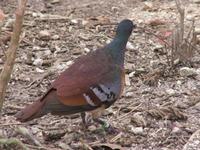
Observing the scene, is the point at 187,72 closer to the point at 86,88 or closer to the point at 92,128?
the point at 92,128

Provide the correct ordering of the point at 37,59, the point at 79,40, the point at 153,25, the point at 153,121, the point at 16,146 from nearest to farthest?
the point at 16,146, the point at 153,121, the point at 37,59, the point at 79,40, the point at 153,25

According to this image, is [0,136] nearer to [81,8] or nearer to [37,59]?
[37,59]

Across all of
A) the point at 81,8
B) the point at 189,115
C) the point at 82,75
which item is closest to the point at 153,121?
the point at 189,115

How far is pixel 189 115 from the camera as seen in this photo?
4.40 m

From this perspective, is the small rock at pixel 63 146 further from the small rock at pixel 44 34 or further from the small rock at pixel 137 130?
the small rock at pixel 44 34

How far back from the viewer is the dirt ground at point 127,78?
13.4 feet

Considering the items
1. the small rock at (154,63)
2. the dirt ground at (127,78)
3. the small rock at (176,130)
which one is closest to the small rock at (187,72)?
the dirt ground at (127,78)

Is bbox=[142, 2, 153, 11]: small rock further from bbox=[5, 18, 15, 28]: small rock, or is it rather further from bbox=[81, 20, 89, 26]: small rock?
bbox=[5, 18, 15, 28]: small rock

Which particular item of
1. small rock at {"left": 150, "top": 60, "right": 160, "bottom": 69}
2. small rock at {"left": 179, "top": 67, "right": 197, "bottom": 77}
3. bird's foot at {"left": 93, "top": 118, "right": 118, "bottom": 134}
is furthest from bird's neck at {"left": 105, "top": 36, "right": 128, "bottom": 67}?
small rock at {"left": 150, "top": 60, "right": 160, "bottom": 69}

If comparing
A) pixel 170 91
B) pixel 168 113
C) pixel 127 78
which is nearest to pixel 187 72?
pixel 170 91

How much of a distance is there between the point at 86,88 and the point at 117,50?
1.38 ft

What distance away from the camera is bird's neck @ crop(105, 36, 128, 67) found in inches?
161

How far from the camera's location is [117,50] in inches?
163

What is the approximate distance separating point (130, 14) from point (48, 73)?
1.69 meters
